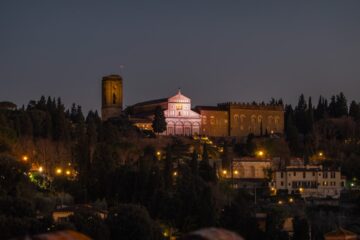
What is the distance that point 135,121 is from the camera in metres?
52.9

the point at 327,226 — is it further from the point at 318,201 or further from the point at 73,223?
the point at 73,223

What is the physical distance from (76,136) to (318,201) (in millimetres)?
12711

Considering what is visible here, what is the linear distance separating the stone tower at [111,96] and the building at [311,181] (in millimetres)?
19173

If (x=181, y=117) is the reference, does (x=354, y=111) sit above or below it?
above

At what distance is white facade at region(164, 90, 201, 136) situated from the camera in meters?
52.8

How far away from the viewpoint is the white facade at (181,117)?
5284cm

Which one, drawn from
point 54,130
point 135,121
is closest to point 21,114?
point 54,130

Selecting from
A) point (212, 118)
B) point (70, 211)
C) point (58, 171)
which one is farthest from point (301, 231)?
point (212, 118)

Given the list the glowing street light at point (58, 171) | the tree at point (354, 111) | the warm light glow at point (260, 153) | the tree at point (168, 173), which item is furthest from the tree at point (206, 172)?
the tree at point (354, 111)

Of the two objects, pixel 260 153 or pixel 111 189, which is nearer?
pixel 111 189

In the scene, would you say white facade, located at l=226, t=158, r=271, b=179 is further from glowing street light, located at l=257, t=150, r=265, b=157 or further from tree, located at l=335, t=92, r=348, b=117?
tree, located at l=335, t=92, r=348, b=117

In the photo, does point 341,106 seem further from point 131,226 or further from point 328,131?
point 131,226

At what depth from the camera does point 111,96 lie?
61.1 metres

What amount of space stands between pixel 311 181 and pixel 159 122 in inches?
469
